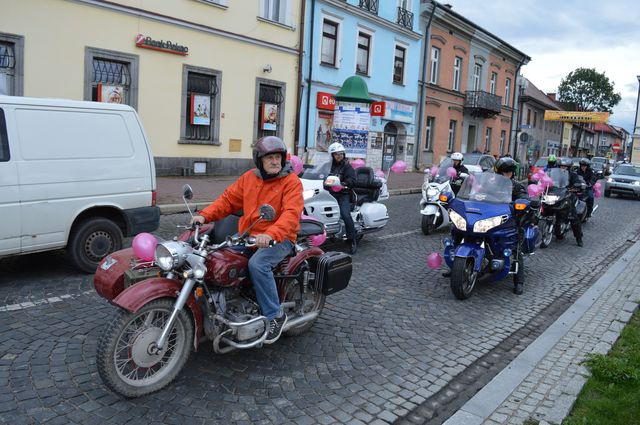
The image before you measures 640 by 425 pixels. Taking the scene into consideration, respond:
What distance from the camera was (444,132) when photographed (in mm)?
31781

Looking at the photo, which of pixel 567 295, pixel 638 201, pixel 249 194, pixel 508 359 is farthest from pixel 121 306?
pixel 638 201

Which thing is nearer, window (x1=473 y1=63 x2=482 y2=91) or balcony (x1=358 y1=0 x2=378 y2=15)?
balcony (x1=358 y1=0 x2=378 y2=15)

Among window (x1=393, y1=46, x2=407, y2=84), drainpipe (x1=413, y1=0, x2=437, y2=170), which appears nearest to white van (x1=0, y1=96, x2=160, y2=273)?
window (x1=393, y1=46, x2=407, y2=84)

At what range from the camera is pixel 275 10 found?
19922 millimetres

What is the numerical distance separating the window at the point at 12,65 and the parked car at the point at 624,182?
21884mm

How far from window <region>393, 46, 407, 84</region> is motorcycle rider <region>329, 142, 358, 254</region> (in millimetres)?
19174

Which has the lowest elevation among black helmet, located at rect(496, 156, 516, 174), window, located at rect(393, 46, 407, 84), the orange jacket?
the orange jacket

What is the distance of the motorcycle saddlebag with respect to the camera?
4516mm

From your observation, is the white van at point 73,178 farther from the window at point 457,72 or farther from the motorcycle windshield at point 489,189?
the window at point 457,72

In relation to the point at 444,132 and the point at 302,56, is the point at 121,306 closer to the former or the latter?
the point at 302,56

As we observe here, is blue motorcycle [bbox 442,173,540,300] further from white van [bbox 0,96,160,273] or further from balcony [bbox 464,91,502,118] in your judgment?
balcony [bbox 464,91,502,118]

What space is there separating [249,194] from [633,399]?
3.12 m

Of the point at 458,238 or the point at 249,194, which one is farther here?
the point at 458,238

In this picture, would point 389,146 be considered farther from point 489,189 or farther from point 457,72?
point 489,189
